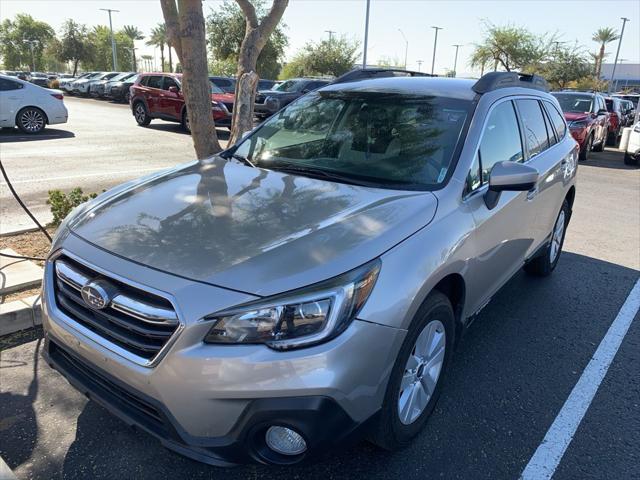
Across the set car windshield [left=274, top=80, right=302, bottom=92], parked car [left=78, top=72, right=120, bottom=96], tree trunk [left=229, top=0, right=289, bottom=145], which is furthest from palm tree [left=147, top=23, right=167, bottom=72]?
tree trunk [left=229, top=0, right=289, bottom=145]

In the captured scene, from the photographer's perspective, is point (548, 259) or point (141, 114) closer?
point (548, 259)

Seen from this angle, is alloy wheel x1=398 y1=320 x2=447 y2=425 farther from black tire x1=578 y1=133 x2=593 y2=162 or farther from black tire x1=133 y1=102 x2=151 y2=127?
black tire x1=133 y1=102 x2=151 y2=127

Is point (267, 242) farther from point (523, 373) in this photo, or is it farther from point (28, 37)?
point (28, 37)

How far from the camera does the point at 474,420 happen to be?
2.89m

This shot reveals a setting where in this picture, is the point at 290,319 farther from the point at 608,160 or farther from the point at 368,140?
the point at 608,160

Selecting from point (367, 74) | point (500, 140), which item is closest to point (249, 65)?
point (367, 74)

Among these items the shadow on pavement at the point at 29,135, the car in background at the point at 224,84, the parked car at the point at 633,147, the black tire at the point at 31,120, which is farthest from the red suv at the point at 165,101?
the parked car at the point at 633,147

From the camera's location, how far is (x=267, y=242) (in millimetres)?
2242

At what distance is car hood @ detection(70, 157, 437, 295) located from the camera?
2.07 meters

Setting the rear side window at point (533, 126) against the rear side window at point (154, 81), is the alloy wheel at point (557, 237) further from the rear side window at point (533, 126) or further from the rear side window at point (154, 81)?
the rear side window at point (154, 81)

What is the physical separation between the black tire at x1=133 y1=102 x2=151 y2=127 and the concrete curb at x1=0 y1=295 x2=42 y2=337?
14.8 m

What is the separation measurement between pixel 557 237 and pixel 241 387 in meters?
4.19

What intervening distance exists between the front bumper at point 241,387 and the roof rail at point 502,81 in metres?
2.06

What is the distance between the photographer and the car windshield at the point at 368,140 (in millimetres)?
3000
